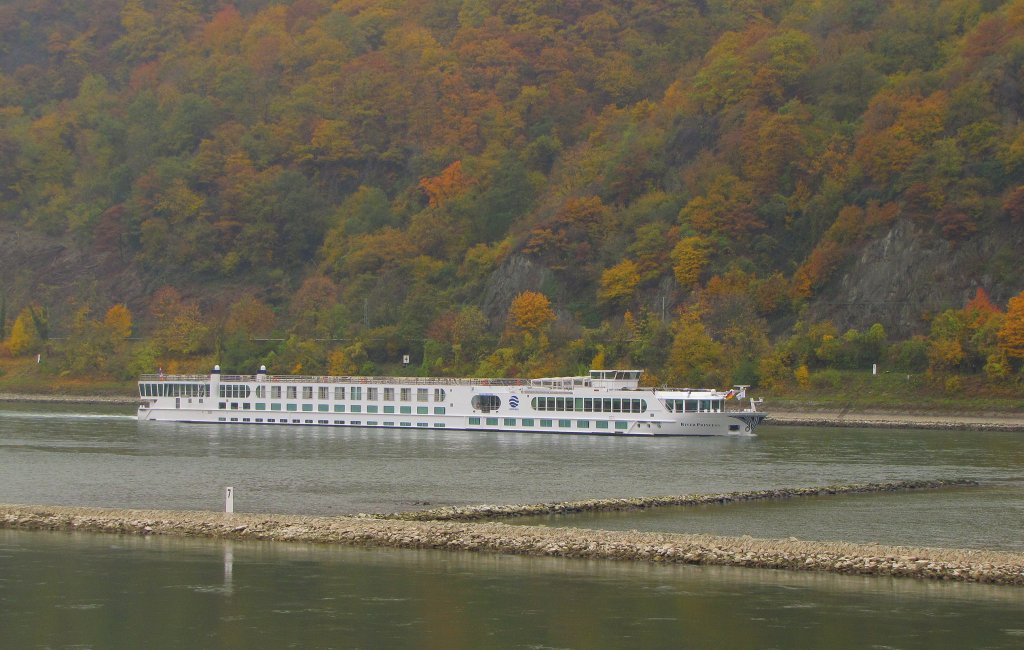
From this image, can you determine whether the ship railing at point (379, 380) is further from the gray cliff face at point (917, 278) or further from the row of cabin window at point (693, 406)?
the gray cliff face at point (917, 278)

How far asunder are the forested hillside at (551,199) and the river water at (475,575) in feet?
152

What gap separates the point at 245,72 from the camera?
192 m

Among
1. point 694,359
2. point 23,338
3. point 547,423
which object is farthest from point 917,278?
point 23,338

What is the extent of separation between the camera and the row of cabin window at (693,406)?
8369 cm

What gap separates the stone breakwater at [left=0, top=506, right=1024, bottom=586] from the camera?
109ft

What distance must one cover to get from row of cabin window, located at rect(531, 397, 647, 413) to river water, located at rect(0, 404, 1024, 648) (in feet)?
67.9

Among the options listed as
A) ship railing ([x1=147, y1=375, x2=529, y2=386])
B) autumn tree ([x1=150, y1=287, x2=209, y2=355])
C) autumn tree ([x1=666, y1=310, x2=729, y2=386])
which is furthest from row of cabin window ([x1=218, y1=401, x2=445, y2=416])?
autumn tree ([x1=150, y1=287, x2=209, y2=355])

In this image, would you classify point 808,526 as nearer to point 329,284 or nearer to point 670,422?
point 670,422

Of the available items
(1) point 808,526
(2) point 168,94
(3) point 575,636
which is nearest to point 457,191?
(2) point 168,94

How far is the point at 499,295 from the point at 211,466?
68576 millimetres

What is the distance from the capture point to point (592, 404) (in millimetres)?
87062

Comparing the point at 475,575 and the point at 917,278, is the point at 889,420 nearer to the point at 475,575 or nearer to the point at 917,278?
the point at 917,278

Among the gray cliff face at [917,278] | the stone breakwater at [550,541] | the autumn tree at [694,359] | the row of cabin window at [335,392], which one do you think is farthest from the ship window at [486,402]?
the stone breakwater at [550,541]

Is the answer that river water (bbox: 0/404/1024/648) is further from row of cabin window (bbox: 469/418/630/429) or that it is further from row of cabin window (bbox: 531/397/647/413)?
row of cabin window (bbox: 469/418/630/429)
